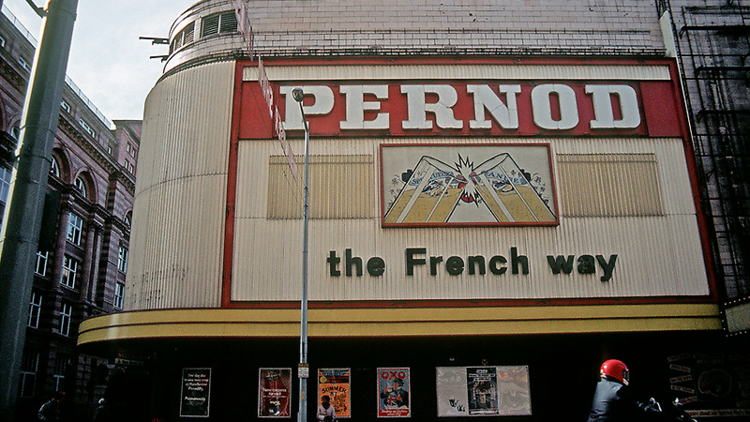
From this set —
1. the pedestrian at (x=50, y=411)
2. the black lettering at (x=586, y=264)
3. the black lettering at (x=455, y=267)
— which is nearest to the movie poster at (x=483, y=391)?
the black lettering at (x=455, y=267)

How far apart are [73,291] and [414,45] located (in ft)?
112

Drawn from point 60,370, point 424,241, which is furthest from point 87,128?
point 424,241

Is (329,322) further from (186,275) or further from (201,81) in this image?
(201,81)

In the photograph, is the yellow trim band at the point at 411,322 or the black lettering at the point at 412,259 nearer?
the yellow trim band at the point at 411,322

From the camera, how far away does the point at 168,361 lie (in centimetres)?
2017

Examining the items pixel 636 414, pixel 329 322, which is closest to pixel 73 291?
pixel 329 322

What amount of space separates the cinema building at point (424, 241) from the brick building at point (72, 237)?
16.5 meters

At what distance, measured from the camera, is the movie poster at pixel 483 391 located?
19094 mm

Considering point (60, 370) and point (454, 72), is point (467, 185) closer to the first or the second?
point (454, 72)

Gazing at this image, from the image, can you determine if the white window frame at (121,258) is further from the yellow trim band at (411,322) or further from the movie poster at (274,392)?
the movie poster at (274,392)

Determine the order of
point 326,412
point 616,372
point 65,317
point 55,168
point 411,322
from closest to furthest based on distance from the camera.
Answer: point 616,372 < point 411,322 < point 326,412 < point 55,168 < point 65,317

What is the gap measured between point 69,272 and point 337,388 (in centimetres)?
3231

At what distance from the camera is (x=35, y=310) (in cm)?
3812

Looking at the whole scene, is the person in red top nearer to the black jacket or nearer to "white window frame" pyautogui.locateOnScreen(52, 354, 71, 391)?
the black jacket
